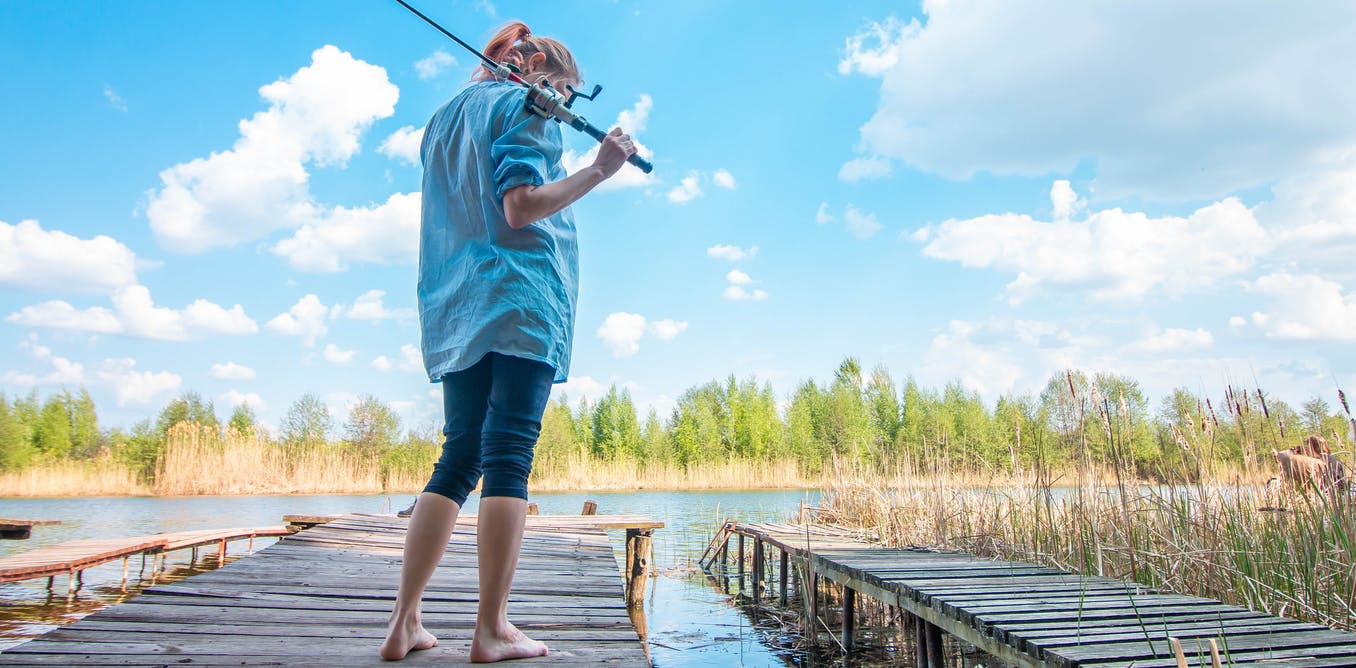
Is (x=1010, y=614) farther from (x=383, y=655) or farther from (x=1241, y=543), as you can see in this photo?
(x=383, y=655)

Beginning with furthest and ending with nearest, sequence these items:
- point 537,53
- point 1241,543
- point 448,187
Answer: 1. point 1241,543
2. point 537,53
3. point 448,187

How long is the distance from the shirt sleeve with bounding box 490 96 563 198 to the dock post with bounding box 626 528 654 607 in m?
4.14

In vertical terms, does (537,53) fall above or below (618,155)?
above

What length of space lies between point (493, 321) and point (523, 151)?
358 millimetres

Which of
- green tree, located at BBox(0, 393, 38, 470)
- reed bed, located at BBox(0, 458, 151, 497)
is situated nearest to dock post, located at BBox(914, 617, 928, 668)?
reed bed, located at BBox(0, 458, 151, 497)

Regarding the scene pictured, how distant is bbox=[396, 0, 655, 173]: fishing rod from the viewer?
164cm

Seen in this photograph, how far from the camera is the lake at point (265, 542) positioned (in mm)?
4555

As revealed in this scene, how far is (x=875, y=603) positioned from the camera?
539cm

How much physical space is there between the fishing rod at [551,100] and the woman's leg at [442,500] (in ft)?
1.79

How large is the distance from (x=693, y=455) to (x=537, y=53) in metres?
25.9

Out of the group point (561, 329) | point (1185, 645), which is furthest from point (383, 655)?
point (1185, 645)

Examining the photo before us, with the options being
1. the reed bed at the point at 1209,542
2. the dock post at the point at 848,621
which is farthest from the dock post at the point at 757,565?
the dock post at the point at 848,621

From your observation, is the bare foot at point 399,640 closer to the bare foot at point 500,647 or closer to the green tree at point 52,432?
the bare foot at point 500,647

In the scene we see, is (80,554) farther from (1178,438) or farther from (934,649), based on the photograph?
(1178,438)
